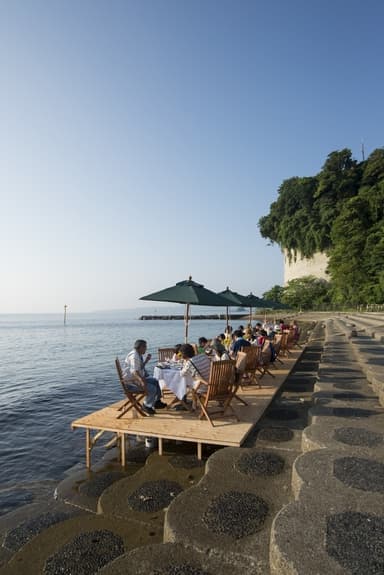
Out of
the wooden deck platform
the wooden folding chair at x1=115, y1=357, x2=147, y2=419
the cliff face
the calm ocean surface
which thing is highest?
the cliff face

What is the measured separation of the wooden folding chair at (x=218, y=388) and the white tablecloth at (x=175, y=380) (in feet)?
0.82

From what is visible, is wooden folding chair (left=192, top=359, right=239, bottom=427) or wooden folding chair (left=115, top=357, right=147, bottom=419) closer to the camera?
wooden folding chair (left=192, top=359, right=239, bottom=427)

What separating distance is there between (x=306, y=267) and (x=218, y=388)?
211ft

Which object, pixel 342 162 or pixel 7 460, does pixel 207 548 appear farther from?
pixel 342 162

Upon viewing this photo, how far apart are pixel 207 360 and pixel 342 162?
67409 millimetres

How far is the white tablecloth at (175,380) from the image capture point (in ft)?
18.3

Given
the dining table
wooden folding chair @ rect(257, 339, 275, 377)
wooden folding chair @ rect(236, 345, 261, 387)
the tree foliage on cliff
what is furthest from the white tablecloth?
the tree foliage on cliff

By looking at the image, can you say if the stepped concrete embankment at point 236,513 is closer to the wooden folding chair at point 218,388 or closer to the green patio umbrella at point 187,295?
→ the wooden folding chair at point 218,388

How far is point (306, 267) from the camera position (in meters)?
65.1

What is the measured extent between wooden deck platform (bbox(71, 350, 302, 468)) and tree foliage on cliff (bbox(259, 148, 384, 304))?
4164 centimetres

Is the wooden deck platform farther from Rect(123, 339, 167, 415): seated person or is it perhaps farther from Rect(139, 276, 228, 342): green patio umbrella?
Rect(139, 276, 228, 342): green patio umbrella

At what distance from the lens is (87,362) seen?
66.4 feet

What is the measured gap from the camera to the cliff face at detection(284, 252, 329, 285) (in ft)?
203

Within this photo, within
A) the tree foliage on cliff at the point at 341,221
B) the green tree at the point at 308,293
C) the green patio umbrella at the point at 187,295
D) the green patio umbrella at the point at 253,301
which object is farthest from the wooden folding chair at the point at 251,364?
the green tree at the point at 308,293
